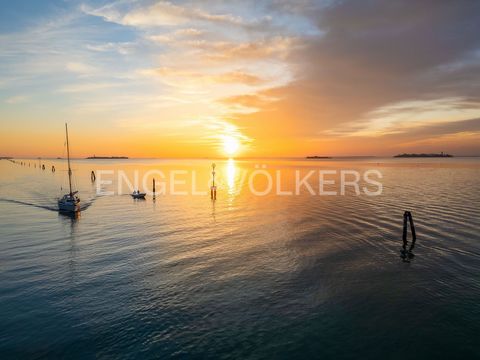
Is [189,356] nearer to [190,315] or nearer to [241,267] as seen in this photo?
[190,315]

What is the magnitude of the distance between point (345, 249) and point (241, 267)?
13.2 meters

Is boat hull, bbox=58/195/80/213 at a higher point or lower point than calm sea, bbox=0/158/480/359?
higher

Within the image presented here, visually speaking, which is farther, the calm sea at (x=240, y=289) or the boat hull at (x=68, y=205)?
the boat hull at (x=68, y=205)

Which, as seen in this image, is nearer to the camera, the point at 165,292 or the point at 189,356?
the point at 189,356

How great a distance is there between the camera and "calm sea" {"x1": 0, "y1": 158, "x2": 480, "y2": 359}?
1764 centimetres

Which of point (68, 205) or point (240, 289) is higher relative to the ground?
point (68, 205)

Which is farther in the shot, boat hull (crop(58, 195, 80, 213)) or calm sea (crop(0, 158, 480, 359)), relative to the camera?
boat hull (crop(58, 195, 80, 213))

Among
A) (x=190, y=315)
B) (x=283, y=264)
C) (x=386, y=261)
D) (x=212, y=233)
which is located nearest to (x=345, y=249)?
(x=386, y=261)

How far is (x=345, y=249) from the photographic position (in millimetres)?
34375

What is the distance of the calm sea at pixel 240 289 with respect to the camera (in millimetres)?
17641

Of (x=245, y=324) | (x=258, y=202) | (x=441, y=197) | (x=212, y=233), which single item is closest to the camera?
(x=245, y=324)

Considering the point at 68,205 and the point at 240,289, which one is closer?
the point at 240,289

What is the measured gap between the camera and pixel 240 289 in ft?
80.5

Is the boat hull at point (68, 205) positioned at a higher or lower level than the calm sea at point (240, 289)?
higher
